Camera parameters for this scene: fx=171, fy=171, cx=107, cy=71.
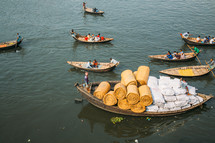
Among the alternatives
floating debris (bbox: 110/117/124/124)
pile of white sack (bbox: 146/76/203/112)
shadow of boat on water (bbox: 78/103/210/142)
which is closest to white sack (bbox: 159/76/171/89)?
pile of white sack (bbox: 146/76/203/112)

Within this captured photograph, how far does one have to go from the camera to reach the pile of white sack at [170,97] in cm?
1352

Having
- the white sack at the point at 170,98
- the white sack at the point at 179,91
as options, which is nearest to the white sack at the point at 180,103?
the white sack at the point at 170,98

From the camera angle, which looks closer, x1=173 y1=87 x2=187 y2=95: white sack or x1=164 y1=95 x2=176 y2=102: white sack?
x1=164 y1=95 x2=176 y2=102: white sack

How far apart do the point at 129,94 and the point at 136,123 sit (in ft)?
8.93

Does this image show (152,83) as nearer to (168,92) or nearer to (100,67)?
(168,92)

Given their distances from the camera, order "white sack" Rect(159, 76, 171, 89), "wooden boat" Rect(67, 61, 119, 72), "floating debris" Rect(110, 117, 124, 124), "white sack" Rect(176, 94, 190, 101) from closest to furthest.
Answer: "white sack" Rect(176, 94, 190, 101) → "floating debris" Rect(110, 117, 124, 124) → "white sack" Rect(159, 76, 171, 89) → "wooden boat" Rect(67, 61, 119, 72)

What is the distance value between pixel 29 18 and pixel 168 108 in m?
33.3

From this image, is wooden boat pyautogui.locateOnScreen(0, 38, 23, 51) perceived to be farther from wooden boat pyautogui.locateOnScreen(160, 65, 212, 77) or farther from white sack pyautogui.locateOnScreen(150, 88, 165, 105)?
white sack pyautogui.locateOnScreen(150, 88, 165, 105)

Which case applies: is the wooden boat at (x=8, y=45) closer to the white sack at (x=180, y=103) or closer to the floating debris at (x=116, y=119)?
the floating debris at (x=116, y=119)

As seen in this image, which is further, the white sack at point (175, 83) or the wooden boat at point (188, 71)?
the wooden boat at point (188, 71)

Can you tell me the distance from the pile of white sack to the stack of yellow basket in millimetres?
608

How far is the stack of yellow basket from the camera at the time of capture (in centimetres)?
1316

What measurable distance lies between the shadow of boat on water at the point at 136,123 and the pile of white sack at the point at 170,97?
1.12 m

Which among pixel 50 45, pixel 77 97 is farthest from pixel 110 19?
pixel 77 97
